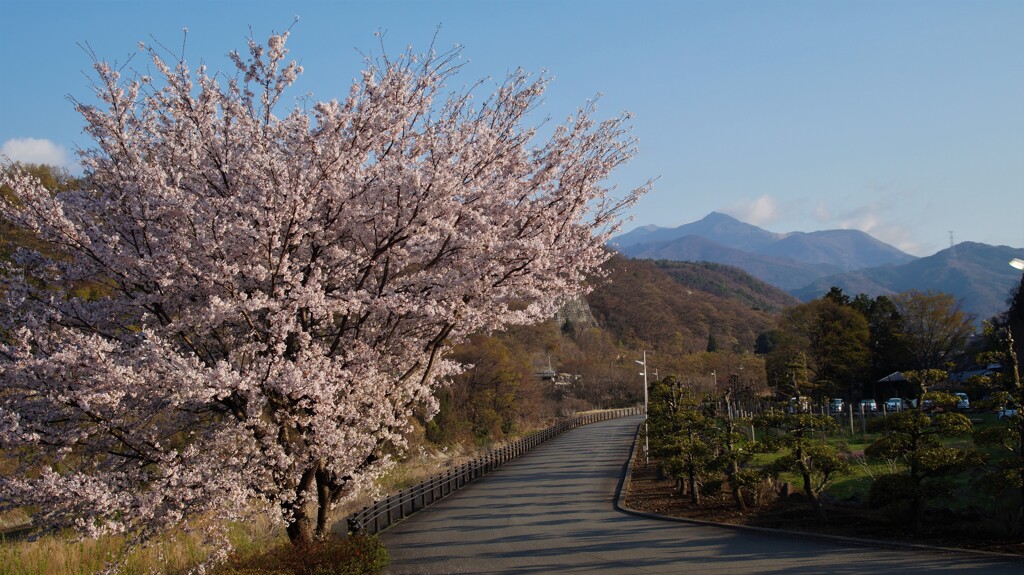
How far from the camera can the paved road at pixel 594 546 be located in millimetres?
10977

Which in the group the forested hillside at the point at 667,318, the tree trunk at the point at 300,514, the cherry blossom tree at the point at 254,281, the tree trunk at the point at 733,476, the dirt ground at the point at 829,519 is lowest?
the dirt ground at the point at 829,519

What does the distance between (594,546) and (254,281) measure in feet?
27.9

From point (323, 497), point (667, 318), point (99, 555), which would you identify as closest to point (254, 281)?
point (323, 497)

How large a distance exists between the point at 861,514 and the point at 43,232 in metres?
15.0

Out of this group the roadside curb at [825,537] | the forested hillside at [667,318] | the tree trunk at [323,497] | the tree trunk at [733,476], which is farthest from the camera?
the forested hillside at [667,318]

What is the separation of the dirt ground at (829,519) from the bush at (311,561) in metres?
8.40

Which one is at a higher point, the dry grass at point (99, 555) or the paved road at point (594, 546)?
the dry grass at point (99, 555)

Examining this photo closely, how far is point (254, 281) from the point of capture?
7844 millimetres

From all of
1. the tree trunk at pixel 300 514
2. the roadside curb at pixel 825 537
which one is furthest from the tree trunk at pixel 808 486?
the tree trunk at pixel 300 514

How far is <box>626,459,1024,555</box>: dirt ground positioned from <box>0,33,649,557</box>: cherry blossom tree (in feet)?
26.7

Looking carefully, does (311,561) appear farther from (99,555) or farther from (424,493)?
(424,493)

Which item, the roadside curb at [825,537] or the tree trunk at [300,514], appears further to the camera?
the roadside curb at [825,537]

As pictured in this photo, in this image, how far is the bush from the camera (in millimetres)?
8938

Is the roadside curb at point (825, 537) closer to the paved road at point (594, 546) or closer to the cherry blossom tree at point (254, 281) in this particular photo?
the paved road at point (594, 546)
